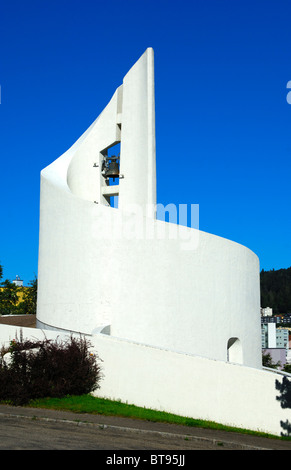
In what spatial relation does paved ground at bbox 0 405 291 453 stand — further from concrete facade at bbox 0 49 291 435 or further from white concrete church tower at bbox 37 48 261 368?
white concrete church tower at bbox 37 48 261 368

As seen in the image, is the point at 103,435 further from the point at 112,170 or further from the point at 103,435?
the point at 112,170

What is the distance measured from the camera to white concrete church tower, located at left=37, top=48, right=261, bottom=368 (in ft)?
47.2

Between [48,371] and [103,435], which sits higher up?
[48,371]

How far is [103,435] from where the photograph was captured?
8.48m

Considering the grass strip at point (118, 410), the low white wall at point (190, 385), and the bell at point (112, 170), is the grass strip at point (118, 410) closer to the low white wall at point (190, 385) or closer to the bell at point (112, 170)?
the low white wall at point (190, 385)

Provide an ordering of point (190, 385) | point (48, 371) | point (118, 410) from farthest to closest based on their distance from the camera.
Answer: point (48, 371) → point (190, 385) → point (118, 410)

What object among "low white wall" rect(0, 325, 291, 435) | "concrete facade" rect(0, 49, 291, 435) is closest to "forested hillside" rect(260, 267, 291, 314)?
"concrete facade" rect(0, 49, 291, 435)

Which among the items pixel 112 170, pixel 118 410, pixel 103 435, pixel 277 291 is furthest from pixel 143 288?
pixel 277 291

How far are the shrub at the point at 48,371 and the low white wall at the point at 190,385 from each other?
38cm

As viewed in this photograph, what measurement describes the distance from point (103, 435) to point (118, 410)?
210 cm

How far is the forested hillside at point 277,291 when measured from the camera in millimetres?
157750

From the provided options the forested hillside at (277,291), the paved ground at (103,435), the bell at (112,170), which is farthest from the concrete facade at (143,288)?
the forested hillside at (277,291)

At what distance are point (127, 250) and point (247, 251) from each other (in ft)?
15.0
